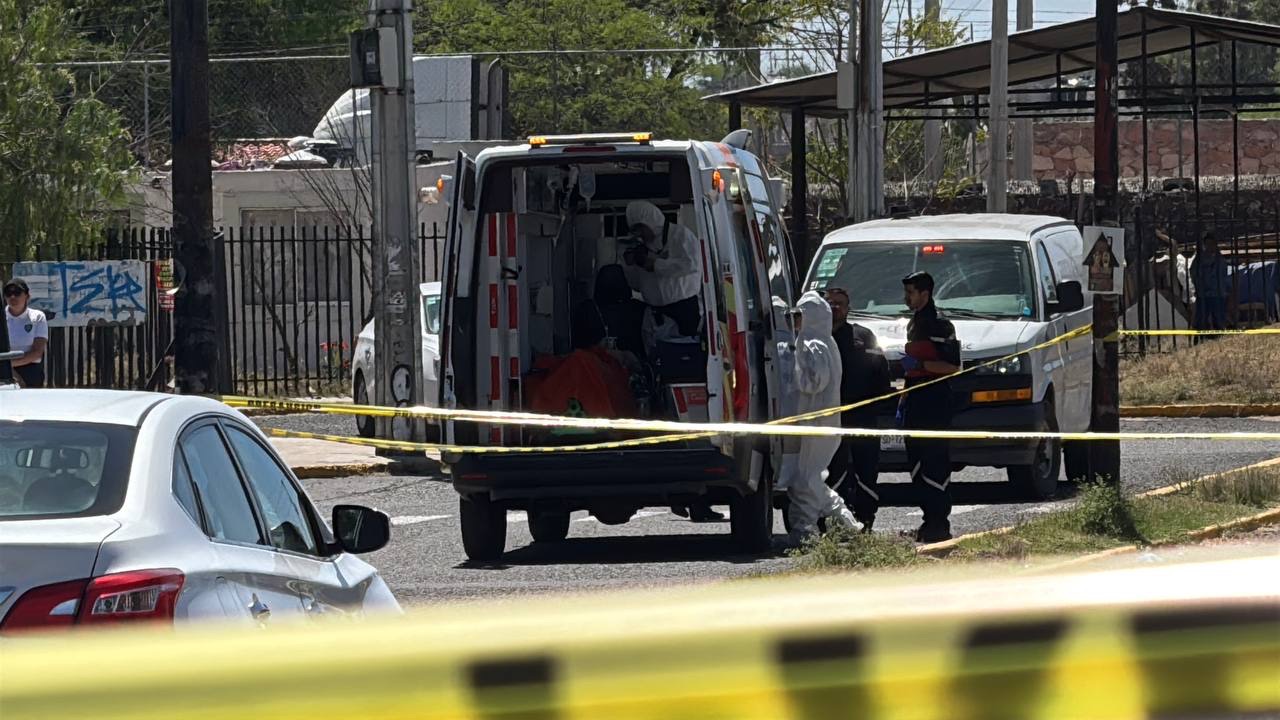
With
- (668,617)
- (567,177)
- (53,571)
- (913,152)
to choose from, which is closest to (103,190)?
(567,177)

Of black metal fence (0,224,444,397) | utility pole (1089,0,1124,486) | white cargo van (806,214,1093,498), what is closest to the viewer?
utility pole (1089,0,1124,486)

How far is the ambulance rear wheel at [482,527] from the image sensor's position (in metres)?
11.1

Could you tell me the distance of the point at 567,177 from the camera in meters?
11.8

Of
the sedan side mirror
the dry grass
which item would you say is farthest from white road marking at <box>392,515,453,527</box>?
the dry grass

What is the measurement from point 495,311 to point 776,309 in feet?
5.42

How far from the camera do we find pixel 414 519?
13.6m

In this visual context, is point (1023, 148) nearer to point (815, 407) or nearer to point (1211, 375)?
point (1211, 375)

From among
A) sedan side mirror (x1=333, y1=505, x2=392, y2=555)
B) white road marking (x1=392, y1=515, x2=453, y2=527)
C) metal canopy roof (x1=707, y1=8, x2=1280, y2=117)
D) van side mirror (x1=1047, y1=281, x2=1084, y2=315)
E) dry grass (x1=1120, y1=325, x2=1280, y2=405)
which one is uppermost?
metal canopy roof (x1=707, y1=8, x2=1280, y2=117)

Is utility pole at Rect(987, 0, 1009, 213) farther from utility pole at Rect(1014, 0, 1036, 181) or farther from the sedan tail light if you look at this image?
the sedan tail light

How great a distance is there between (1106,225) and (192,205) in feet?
24.7

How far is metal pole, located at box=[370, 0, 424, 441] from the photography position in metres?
16.9

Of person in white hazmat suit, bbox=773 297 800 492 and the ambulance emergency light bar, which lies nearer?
the ambulance emergency light bar

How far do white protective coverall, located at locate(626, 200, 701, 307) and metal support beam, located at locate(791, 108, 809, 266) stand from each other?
1268 cm

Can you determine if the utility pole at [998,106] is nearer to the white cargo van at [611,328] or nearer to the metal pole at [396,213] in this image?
the metal pole at [396,213]
